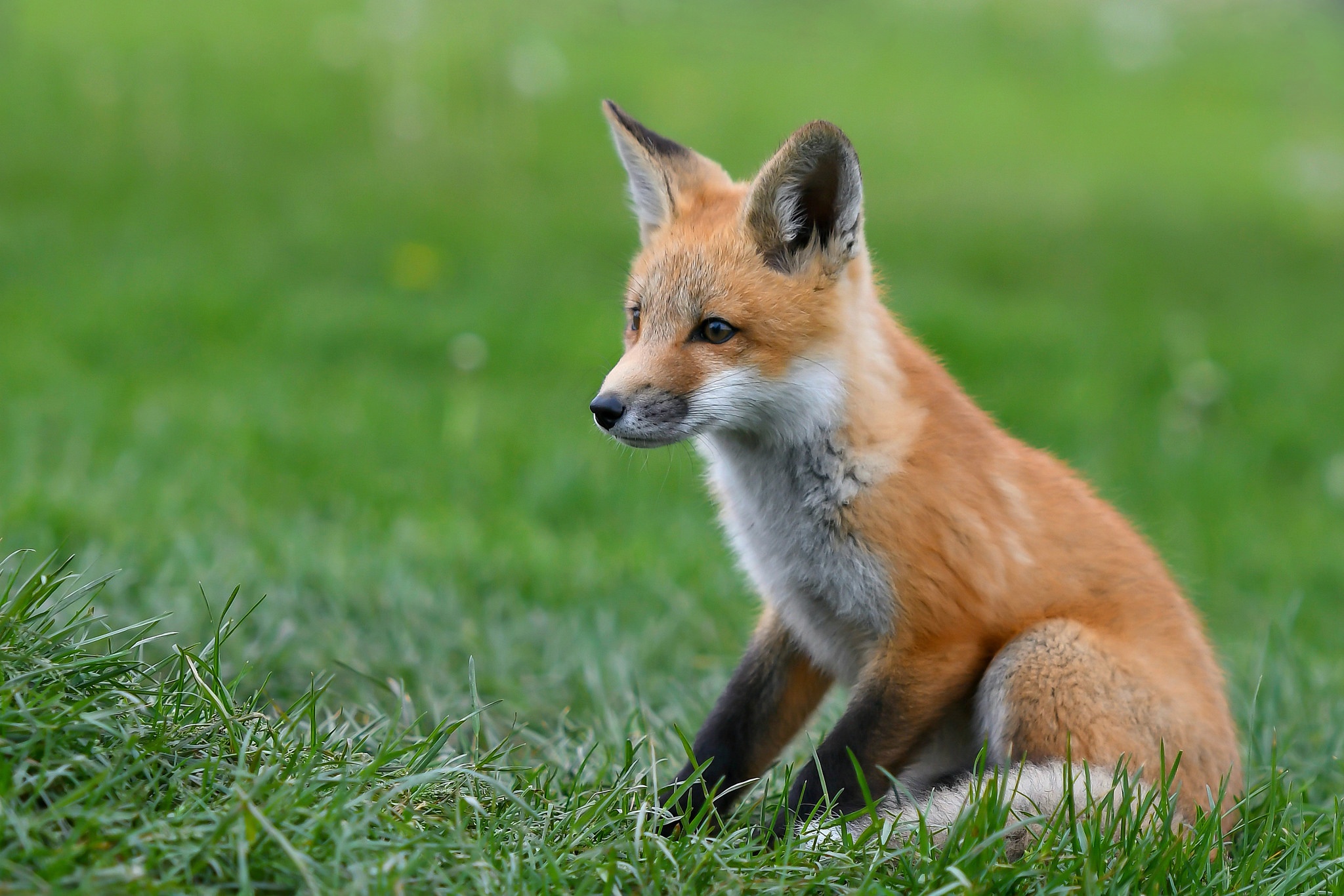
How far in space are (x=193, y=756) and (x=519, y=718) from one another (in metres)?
1.67

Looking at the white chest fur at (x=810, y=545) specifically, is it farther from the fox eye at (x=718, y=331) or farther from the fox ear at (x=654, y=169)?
the fox ear at (x=654, y=169)

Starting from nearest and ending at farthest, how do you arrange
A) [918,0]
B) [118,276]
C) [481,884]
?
[481,884] → [118,276] → [918,0]

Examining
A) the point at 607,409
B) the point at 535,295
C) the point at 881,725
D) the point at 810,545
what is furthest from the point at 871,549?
the point at 535,295

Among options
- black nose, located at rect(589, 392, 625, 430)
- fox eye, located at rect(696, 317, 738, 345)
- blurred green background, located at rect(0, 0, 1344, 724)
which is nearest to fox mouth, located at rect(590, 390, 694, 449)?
black nose, located at rect(589, 392, 625, 430)

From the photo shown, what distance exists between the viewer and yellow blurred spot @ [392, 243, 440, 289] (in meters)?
9.58

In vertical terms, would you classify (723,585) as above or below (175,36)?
below

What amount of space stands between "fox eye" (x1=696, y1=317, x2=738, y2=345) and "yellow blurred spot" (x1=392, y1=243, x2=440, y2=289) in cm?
660

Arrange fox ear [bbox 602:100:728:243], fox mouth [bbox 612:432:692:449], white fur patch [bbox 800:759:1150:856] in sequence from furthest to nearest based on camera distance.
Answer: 1. fox ear [bbox 602:100:728:243]
2. fox mouth [bbox 612:432:692:449]
3. white fur patch [bbox 800:759:1150:856]

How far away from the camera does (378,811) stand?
260 cm

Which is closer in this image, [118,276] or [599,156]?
[118,276]

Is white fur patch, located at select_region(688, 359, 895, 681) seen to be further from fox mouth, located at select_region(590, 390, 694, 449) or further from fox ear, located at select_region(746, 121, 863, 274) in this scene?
fox ear, located at select_region(746, 121, 863, 274)

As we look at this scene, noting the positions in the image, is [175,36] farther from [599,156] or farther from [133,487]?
[133,487]

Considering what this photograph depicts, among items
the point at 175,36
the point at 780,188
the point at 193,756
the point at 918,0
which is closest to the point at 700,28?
the point at 918,0

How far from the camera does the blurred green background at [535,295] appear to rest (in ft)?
18.1
